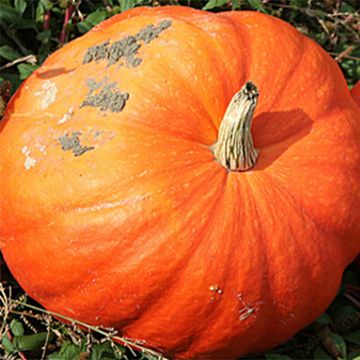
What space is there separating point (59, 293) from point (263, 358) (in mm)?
1020

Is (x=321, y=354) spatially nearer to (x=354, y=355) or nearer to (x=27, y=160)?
(x=354, y=355)

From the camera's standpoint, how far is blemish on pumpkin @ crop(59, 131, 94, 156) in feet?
7.39

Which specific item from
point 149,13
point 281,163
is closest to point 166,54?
point 149,13

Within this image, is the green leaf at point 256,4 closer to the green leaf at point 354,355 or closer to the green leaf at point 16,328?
the green leaf at point 354,355

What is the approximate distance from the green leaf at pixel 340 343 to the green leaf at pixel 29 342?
50.1 inches

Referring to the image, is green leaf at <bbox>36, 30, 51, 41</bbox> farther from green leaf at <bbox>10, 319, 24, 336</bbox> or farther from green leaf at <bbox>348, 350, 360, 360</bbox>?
green leaf at <bbox>348, 350, 360, 360</bbox>

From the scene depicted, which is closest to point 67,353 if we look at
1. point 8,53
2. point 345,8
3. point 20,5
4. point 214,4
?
point 8,53

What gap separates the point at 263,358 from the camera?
289cm

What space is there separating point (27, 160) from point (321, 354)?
154 cm

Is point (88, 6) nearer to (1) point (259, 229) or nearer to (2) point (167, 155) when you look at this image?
(2) point (167, 155)

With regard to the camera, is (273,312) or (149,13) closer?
(273,312)

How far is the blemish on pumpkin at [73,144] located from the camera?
7.39 feet

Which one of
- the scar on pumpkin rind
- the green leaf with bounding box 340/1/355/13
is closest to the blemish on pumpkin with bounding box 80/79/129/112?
the scar on pumpkin rind

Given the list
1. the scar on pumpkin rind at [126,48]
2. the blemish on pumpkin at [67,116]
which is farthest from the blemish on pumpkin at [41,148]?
the scar on pumpkin rind at [126,48]
